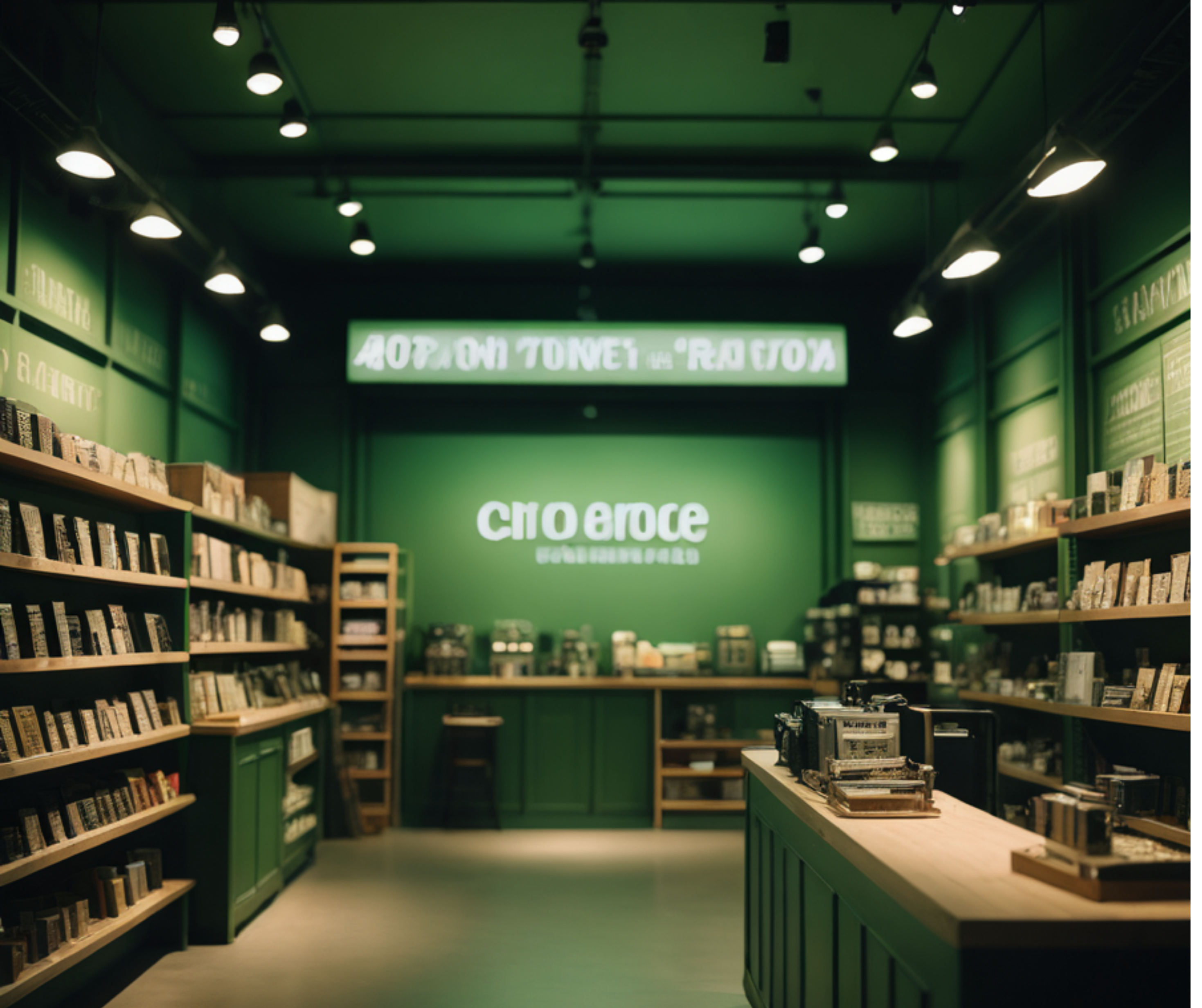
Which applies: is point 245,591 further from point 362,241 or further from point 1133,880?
point 1133,880

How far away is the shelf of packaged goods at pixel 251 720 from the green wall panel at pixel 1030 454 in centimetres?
529

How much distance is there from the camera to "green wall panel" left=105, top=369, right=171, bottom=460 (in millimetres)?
6492

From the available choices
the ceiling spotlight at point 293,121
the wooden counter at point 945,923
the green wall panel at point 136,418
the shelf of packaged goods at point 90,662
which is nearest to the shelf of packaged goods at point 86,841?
the shelf of packaged goods at point 90,662

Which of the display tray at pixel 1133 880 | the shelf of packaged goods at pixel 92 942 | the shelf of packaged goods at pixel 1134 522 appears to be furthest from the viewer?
the shelf of packaged goods at pixel 1134 522

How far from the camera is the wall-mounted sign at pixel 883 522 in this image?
9508 millimetres

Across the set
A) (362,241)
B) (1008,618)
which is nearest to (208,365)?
(362,241)

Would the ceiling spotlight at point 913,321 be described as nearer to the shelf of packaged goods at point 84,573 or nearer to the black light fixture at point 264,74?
the black light fixture at point 264,74

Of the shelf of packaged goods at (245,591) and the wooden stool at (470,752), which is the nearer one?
the shelf of packaged goods at (245,591)

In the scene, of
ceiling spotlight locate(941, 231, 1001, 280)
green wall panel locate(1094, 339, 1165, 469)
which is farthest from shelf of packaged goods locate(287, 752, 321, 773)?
green wall panel locate(1094, 339, 1165, 469)

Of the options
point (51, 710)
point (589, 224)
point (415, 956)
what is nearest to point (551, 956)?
point (415, 956)

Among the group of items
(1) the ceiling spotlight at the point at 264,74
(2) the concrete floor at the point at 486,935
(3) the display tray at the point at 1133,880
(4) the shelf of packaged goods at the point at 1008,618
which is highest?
(1) the ceiling spotlight at the point at 264,74

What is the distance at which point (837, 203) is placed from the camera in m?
7.21

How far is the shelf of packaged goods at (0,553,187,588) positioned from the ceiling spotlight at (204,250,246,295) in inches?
80.3

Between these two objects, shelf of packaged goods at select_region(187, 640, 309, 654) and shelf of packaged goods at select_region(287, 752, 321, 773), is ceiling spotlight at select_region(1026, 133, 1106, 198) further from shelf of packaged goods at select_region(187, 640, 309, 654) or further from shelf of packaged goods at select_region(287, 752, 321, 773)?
shelf of packaged goods at select_region(287, 752, 321, 773)
